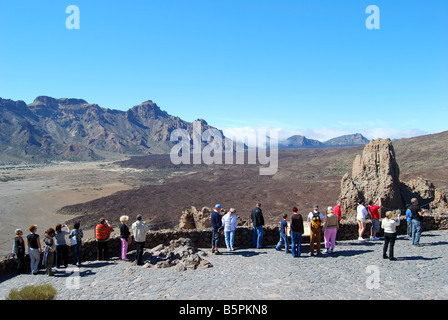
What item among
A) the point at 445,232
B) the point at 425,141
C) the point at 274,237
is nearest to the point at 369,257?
the point at 274,237

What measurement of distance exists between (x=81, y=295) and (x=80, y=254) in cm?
260

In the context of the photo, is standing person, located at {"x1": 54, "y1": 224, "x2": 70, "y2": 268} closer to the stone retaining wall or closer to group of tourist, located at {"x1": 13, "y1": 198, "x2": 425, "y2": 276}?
group of tourist, located at {"x1": 13, "y1": 198, "x2": 425, "y2": 276}

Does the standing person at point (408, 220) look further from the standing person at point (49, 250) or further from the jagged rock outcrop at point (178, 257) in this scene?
the standing person at point (49, 250)

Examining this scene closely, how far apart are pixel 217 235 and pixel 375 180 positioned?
43.0 ft

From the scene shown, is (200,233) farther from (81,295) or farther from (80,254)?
(81,295)

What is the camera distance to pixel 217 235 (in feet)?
32.3

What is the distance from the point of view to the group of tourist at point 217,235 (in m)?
8.59

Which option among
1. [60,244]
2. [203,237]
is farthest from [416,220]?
[60,244]

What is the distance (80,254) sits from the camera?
30.9 ft

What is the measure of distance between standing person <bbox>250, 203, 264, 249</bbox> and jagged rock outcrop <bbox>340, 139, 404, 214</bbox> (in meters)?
10.0

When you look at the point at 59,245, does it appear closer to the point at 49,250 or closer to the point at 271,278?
the point at 49,250

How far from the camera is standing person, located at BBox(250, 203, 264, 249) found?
10164 millimetres

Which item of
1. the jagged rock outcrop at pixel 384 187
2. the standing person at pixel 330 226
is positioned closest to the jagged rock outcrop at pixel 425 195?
the jagged rock outcrop at pixel 384 187

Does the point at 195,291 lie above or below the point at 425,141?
below
